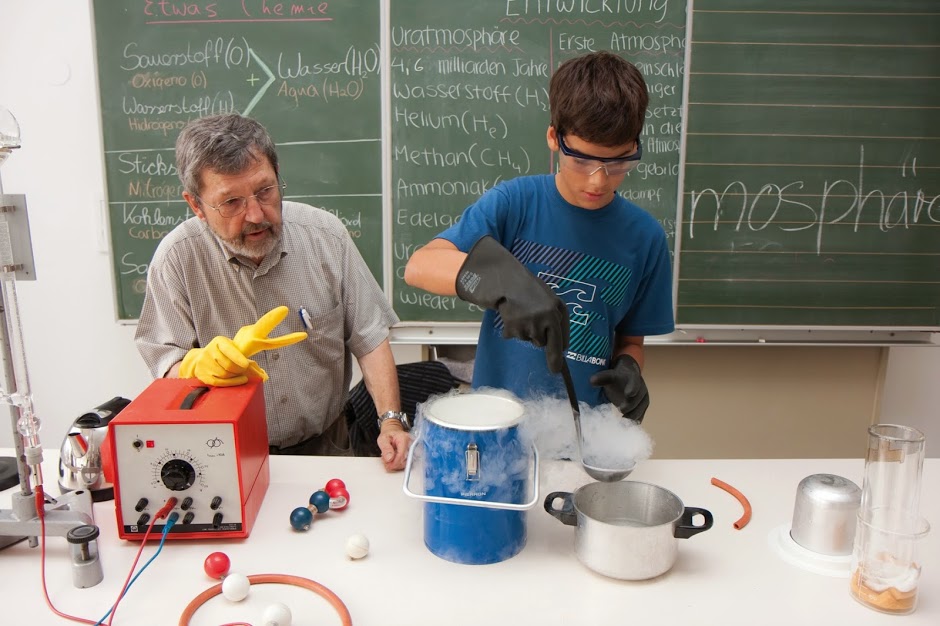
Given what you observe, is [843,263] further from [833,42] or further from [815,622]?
[815,622]

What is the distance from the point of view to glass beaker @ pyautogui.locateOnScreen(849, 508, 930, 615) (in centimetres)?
93

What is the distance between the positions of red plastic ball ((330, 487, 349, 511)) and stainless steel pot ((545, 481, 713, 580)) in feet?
1.31

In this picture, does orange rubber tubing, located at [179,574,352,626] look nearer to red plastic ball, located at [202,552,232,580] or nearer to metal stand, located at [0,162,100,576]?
red plastic ball, located at [202,552,232,580]

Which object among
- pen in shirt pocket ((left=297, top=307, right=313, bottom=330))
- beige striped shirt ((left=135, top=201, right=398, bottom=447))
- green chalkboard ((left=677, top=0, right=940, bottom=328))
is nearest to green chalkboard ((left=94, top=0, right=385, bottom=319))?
beige striped shirt ((left=135, top=201, right=398, bottom=447))

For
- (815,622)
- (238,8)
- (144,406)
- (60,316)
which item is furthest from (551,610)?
(60,316)

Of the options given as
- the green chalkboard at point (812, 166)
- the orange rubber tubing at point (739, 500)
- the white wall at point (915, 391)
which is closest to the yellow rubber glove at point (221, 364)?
the orange rubber tubing at point (739, 500)

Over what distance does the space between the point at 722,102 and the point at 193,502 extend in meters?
2.30

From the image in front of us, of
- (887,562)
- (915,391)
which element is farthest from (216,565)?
(915,391)

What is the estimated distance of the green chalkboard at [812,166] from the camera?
7.91ft

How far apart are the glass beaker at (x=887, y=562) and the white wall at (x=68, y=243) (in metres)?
1.83

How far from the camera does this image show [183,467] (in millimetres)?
1079

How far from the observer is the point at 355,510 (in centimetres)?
121

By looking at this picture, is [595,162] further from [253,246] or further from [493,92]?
[493,92]

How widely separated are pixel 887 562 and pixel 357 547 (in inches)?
32.1
